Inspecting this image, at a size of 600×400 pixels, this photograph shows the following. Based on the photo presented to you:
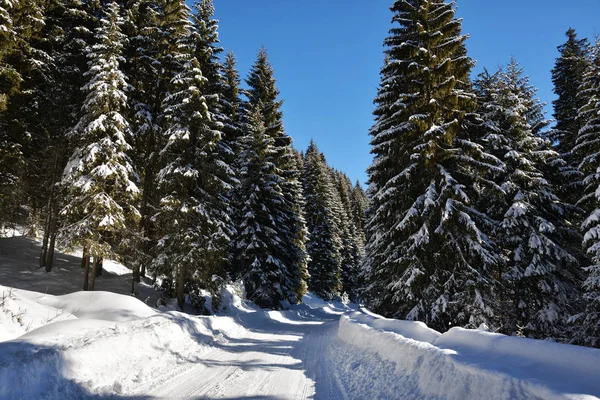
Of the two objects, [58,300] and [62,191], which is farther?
[62,191]

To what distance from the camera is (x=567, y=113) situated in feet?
75.3

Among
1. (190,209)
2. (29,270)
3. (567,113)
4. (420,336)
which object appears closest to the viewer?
(420,336)

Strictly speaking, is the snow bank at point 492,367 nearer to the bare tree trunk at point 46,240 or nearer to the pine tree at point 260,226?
the pine tree at point 260,226

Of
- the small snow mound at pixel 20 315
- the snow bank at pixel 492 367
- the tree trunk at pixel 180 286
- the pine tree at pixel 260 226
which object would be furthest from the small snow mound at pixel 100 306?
the pine tree at pixel 260 226

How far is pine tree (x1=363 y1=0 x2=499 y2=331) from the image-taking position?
12734mm

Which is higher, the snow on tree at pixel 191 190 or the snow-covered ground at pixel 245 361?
Answer: the snow on tree at pixel 191 190

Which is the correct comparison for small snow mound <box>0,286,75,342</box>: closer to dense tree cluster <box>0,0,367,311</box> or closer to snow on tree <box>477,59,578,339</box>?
dense tree cluster <box>0,0,367,311</box>

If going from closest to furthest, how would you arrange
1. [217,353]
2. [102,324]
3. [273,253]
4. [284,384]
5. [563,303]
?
1. [284,384]
2. [102,324]
3. [217,353]
4. [563,303]
5. [273,253]

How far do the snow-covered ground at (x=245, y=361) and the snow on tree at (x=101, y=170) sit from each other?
3922 millimetres

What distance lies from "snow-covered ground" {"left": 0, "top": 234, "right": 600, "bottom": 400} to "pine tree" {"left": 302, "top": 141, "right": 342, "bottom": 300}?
28.7 meters

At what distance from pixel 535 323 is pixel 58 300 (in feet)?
61.0

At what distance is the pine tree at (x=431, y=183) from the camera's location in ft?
41.8

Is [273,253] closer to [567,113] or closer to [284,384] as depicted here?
[284,384]

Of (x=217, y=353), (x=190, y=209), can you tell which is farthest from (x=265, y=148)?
(x=217, y=353)
